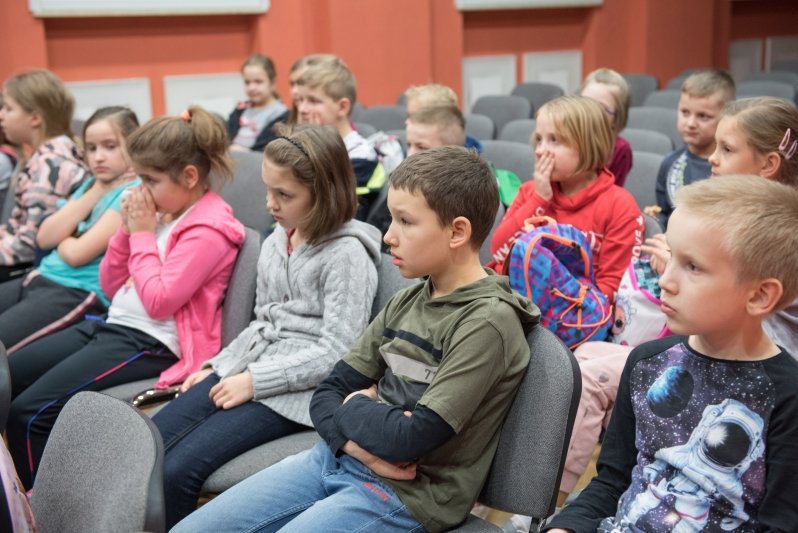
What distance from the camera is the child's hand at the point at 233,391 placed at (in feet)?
6.91

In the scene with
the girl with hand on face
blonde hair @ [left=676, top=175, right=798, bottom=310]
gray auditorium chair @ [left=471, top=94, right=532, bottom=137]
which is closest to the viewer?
blonde hair @ [left=676, top=175, right=798, bottom=310]

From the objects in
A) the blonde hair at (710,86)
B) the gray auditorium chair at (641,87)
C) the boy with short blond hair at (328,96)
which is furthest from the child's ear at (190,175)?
the gray auditorium chair at (641,87)

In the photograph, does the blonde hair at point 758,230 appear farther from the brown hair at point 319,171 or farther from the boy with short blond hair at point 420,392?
the brown hair at point 319,171

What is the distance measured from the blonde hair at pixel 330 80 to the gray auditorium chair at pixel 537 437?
2163 millimetres

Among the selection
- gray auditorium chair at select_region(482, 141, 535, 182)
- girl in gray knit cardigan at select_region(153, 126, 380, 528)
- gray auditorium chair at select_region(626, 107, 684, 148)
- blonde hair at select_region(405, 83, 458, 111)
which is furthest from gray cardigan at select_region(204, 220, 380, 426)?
gray auditorium chair at select_region(626, 107, 684, 148)

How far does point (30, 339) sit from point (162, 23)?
400 cm

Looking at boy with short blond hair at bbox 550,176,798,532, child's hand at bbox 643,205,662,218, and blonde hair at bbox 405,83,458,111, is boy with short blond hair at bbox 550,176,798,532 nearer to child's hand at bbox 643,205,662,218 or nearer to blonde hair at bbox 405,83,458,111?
child's hand at bbox 643,205,662,218

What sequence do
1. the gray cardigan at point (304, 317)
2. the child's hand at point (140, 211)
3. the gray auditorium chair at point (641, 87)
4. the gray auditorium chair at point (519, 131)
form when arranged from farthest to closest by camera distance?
1. the gray auditorium chair at point (641, 87)
2. the gray auditorium chair at point (519, 131)
3. the child's hand at point (140, 211)
4. the gray cardigan at point (304, 317)

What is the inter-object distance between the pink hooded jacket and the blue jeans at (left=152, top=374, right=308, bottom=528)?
0.90ft

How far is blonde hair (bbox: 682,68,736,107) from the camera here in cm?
324

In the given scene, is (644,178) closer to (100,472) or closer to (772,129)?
(772,129)

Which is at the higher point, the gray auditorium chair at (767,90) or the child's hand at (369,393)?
the gray auditorium chair at (767,90)

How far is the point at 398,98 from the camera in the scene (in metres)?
6.88

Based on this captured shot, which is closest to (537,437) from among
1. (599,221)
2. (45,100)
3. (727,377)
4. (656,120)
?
(727,377)
